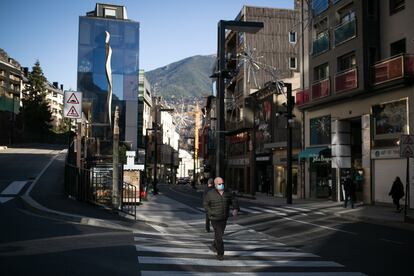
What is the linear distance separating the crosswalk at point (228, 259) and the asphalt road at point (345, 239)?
2.00 feet

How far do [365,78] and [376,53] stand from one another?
1.84m

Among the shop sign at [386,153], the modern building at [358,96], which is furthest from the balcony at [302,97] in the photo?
the shop sign at [386,153]

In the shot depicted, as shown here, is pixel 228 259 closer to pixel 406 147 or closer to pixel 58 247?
pixel 58 247

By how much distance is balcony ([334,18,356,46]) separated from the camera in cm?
2977

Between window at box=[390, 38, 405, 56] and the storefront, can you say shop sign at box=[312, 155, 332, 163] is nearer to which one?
the storefront

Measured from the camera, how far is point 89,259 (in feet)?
30.3

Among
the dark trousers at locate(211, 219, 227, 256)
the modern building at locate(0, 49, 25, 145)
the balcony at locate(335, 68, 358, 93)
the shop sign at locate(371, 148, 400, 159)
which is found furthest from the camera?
the modern building at locate(0, 49, 25, 145)

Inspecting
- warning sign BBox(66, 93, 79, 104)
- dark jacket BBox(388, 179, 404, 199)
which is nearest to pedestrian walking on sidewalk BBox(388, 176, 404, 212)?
dark jacket BBox(388, 179, 404, 199)

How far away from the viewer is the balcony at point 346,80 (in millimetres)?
28742

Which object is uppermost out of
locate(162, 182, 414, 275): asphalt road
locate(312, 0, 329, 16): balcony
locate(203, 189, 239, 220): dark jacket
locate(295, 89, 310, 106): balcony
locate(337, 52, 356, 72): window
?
locate(312, 0, 329, 16): balcony

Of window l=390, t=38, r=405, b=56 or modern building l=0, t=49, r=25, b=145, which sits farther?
modern building l=0, t=49, r=25, b=145

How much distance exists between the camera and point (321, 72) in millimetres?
34594

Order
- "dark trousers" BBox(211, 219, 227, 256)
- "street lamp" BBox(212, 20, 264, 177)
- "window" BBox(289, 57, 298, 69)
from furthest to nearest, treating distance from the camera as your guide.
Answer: "window" BBox(289, 57, 298, 69) → "street lamp" BBox(212, 20, 264, 177) → "dark trousers" BBox(211, 219, 227, 256)

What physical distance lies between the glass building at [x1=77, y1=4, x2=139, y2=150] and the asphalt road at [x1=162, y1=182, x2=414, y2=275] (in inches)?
1534
